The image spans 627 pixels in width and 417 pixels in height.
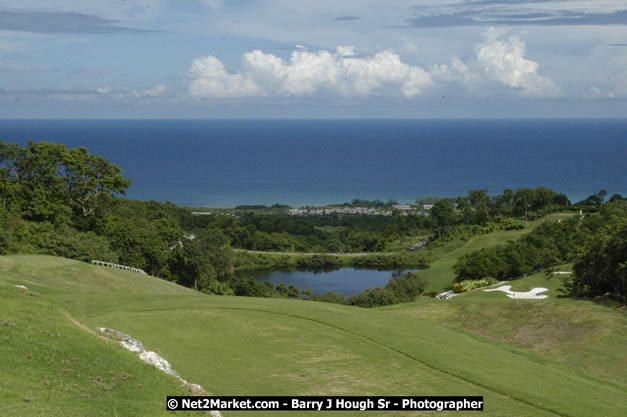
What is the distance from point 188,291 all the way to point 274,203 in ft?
373

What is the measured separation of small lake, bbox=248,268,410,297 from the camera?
2477 inches

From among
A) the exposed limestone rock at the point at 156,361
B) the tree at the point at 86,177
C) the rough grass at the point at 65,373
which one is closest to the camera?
the rough grass at the point at 65,373

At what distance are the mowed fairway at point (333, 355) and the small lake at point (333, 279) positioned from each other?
39.9 meters

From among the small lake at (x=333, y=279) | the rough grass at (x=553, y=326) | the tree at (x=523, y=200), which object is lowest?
the small lake at (x=333, y=279)

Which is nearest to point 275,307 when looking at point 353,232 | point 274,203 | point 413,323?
point 413,323

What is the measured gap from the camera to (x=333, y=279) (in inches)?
2670

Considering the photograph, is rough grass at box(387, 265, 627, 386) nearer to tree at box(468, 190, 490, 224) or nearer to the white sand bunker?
the white sand bunker

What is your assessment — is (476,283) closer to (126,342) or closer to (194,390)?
(126,342)

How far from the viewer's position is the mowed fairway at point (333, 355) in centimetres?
1307

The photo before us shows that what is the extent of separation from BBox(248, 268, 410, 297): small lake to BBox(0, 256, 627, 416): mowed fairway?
39.9 m

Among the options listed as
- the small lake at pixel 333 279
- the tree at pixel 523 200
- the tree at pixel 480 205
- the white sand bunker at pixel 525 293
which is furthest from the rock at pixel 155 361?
the tree at pixel 523 200

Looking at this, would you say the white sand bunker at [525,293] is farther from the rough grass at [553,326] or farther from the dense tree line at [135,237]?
the rough grass at [553,326]

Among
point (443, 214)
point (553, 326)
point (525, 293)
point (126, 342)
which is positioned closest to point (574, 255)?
point (525, 293)

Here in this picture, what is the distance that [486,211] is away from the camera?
3526 inches
